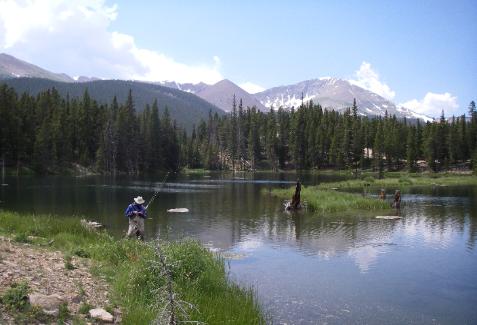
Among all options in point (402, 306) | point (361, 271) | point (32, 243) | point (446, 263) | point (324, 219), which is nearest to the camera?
point (402, 306)

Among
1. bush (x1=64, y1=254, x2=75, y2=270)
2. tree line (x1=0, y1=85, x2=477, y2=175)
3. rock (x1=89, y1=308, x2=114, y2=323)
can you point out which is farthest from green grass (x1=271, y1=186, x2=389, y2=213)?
tree line (x1=0, y1=85, x2=477, y2=175)

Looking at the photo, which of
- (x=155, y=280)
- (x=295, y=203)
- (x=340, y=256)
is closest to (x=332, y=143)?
(x=295, y=203)

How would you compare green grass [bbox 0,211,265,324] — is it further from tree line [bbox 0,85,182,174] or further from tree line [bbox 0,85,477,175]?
tree line [bbox 0,85,477,175]

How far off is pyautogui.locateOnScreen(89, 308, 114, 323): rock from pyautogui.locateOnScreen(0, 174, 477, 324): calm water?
5447 mm

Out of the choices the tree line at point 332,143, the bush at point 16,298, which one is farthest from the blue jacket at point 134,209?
the tree line at point 332,143

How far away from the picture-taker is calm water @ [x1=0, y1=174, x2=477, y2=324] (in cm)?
1583

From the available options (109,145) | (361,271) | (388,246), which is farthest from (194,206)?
(109,145)

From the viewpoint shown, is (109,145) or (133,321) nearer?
(133,321)

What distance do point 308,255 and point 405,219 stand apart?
17016mm

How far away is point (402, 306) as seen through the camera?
16094mm

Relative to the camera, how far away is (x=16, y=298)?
10.0 metres

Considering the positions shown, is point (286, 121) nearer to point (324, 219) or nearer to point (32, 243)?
point (324, 219)

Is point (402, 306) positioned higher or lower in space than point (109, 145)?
lower

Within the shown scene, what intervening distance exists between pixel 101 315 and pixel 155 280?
293cm
